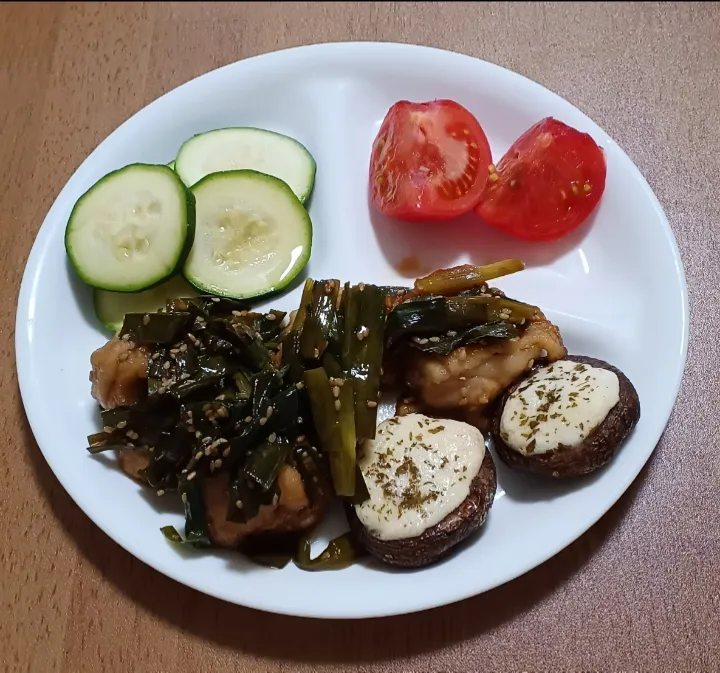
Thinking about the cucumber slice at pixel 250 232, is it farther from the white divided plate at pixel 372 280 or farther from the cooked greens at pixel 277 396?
the cooked greens at pixel 277 396

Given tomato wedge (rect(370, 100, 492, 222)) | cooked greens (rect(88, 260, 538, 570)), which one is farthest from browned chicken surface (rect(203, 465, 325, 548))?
tomato wedge (rect(370, 100, 492, 222))

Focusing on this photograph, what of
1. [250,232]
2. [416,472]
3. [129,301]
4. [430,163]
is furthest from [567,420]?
[129,301]

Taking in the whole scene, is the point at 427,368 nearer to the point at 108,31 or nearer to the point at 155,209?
the point at 155,209

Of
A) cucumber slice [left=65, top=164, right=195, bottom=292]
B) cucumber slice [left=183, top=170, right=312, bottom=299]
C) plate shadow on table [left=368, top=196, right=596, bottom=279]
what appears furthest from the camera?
plate shadow on table [left=368, top=196, right=596, bottom=279]

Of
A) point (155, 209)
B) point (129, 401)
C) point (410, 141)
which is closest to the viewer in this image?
point (129, 401)

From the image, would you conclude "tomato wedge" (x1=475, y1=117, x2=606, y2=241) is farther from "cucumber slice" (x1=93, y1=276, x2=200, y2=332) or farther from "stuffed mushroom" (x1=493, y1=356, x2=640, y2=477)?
"cucumber slice" (x1=93, y1=276, x2=200, y2=332)

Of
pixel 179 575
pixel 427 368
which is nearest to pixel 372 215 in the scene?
pixel 427 368

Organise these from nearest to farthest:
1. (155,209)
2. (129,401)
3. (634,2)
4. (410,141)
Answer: (129,401), (155,209), (410,141), (634,2)
